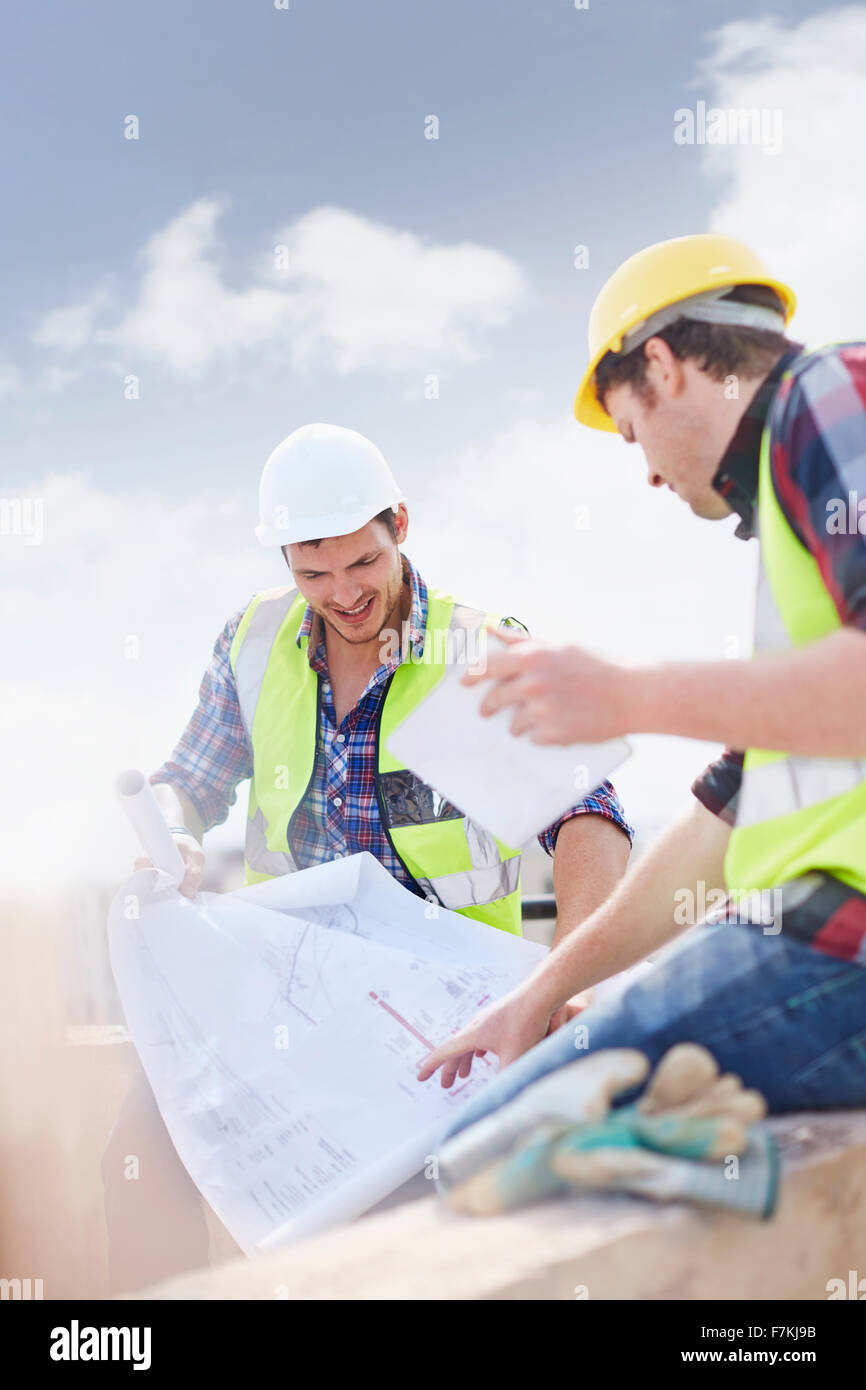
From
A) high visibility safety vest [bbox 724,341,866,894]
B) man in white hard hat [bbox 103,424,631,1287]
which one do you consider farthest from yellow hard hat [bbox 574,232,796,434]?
man in white hard hat [bbox 103,424,631,1287]

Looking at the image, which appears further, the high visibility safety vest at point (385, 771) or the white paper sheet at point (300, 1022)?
the high visibility safety vest at point (385, 771)

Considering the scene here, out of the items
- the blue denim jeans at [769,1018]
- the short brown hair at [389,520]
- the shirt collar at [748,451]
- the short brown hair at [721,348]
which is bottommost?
the blue denim jeans at [769,1018]

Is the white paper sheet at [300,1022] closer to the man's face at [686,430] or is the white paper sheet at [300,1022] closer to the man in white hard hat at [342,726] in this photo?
the man in white hard hat at [342,726]

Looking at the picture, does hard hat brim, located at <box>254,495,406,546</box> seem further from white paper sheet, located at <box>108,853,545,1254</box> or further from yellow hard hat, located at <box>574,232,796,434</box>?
yellow hard hat, located at <box>574,232,796,434</box>

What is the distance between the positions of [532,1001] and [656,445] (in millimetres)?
994

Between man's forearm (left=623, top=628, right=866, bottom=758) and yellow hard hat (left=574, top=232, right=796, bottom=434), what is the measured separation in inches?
25.8

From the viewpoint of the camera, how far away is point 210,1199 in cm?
171

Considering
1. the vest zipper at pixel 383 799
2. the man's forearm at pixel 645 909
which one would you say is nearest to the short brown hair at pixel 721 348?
the man's forearm at pixel 645 909

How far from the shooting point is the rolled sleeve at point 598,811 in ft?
8.27

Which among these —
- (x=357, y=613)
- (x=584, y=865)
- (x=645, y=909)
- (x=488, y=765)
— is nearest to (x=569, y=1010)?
(x=645, y=909)

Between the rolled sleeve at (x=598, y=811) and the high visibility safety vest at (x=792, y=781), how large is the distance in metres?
1.14

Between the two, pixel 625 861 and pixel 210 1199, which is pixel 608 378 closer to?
pixel 625 861

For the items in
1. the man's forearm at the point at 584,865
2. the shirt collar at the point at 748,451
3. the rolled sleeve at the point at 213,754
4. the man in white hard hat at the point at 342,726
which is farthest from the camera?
the rolled sleeve at the point at 213,754

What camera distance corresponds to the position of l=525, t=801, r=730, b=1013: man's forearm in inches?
66.9
